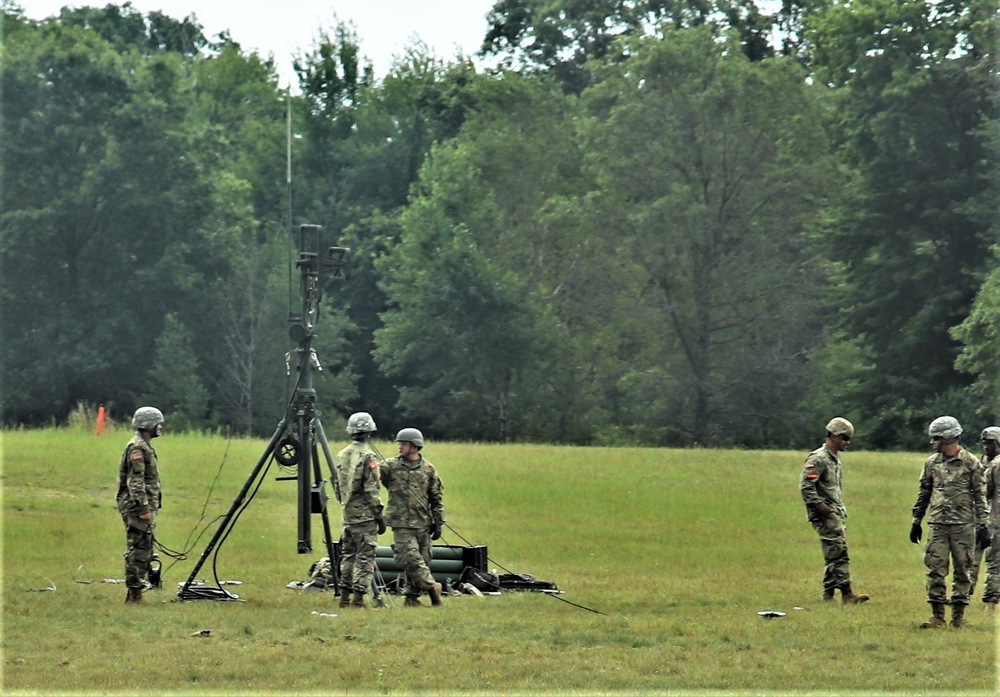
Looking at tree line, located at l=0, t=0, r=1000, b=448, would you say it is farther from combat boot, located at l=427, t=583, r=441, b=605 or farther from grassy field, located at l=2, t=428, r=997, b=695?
combat boot, located at l=427, t=583, r=441, b=605

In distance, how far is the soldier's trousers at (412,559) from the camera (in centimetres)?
1978

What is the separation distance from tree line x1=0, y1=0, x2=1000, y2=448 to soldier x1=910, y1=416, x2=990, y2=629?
107ft

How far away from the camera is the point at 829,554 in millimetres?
20156

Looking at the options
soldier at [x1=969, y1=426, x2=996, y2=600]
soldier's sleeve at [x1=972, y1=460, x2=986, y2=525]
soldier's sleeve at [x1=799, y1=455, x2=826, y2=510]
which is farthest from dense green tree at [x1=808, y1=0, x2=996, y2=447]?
soldier's sleeve at [x1=972, y1=460, x2=986, y2=525]

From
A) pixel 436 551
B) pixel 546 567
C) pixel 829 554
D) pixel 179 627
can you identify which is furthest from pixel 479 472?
pixel 179 627

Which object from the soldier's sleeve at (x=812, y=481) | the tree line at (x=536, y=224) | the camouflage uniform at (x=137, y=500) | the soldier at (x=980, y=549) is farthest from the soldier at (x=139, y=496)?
the tree line at (x=536, y=224)

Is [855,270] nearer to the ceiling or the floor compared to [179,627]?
nearer to the ceiling

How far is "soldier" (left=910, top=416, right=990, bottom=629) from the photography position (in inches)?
693

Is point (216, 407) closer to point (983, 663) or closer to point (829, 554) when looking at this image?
point (829, 554)

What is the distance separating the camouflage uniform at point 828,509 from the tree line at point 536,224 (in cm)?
3088

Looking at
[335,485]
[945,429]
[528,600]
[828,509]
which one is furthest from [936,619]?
[335,485]

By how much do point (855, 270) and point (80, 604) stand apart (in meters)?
42.4

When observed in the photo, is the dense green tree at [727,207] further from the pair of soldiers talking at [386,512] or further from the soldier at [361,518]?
the soldier at [361,518]

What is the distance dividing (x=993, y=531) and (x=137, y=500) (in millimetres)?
9994
